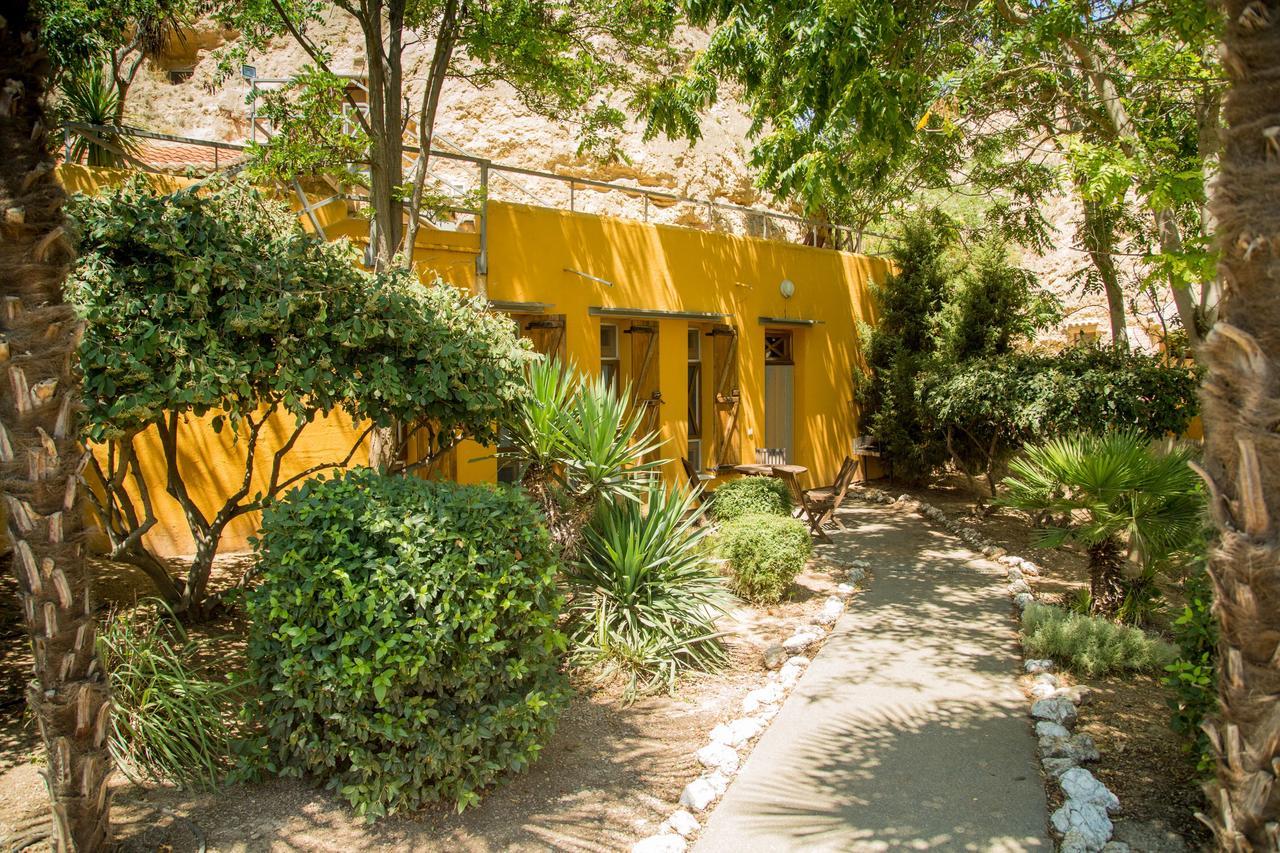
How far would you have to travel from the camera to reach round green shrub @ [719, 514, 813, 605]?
285 inches

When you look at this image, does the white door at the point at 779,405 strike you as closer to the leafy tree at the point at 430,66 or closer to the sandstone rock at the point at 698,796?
the leafy tree at the point at 430,66

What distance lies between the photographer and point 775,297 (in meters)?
12.5

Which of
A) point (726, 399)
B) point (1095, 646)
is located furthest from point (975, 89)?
point (1095, 646)

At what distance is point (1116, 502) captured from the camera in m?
6.14

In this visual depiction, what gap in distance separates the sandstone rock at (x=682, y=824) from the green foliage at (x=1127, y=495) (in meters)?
3.84

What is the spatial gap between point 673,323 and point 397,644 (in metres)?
7.83

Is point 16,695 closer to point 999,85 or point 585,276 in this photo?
point 585,276

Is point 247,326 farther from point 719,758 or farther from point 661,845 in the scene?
point 719,758

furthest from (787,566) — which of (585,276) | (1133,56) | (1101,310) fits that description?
(1101,310)

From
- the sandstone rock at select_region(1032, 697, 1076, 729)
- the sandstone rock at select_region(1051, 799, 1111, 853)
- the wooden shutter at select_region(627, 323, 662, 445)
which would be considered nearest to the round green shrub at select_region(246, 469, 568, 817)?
the sandstone rock at select_region(1051, 799, 1111, 853)

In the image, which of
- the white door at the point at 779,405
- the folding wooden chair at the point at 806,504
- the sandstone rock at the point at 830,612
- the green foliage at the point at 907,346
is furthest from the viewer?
the green foliage at the point at 907,346

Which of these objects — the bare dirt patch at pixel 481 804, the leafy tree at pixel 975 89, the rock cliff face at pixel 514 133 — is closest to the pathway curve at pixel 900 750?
the bare dirt patch at pixel 481 804

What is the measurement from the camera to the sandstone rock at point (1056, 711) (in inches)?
186

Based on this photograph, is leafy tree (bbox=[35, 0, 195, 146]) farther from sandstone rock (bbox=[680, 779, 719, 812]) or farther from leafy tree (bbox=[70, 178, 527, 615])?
sandstone rock (bbox=[680, 779, 719, 812])
